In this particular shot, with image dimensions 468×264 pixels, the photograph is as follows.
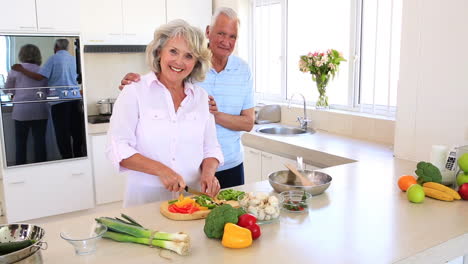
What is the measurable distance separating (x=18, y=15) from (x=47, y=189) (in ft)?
4.87

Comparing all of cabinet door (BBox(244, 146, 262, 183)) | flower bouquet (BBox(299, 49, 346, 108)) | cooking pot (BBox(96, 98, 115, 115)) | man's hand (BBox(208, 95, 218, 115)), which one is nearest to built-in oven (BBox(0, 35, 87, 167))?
cooking pot (BBox(96, 98, 115, 115))

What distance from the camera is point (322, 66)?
11.6ft

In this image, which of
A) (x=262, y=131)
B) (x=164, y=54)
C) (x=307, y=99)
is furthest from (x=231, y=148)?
(x=307, y=99)

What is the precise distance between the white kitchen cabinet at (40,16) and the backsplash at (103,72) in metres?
0.70

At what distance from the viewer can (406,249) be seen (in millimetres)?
1320

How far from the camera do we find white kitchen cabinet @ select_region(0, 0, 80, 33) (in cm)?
347

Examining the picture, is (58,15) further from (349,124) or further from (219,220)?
(219,220)

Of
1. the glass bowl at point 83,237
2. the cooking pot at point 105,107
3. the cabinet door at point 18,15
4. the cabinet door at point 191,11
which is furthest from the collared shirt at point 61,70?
the glass bowl at point 83,237

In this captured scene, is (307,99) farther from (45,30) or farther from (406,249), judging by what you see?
(406,249)

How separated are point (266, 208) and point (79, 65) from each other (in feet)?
9.40

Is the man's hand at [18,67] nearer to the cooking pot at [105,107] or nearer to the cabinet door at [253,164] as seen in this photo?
the cooking pot at [105,107]

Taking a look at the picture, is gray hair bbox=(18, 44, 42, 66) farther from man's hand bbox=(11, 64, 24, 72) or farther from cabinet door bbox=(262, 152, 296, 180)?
cabinet door bbox=(262, 152, 296, 180)

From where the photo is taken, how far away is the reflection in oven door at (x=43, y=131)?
11.8 feet

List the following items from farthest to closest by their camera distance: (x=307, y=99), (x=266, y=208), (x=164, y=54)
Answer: (x=307, y=99), (x=164, y=54), (x=266, y=208)
